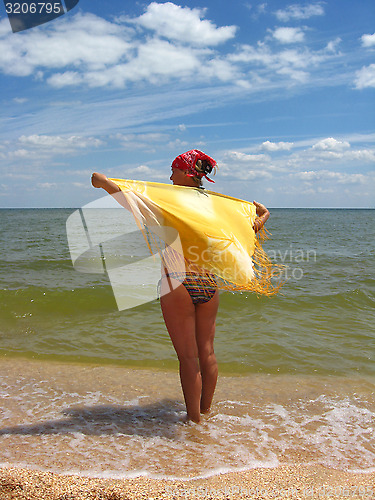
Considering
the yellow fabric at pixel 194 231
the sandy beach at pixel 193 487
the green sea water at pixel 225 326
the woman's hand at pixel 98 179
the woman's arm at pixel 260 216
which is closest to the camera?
the sandy beach at pixel 193 487

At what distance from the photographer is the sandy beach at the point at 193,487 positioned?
2.35m

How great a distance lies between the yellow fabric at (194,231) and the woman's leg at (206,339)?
0.75 ft

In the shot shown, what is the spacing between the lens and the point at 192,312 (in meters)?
3.17

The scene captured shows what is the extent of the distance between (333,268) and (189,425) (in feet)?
31.0

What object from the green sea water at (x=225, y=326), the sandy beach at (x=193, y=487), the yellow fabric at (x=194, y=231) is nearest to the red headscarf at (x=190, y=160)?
the yellow fabric at (x=194, y=231)

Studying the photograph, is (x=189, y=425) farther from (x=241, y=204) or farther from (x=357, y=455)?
(x=241, y=204)

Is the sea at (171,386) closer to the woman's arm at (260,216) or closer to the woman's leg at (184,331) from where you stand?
the woman's leg at (184,331)

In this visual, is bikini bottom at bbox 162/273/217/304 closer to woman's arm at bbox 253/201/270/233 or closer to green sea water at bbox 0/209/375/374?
woman's arm at bbox 253/201/270/233

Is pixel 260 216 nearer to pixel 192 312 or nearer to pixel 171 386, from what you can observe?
pixel 192 312

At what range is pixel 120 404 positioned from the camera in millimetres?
3879

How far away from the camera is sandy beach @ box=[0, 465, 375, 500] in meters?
2.35

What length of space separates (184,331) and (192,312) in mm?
156

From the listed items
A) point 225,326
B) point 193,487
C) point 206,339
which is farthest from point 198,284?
point 225,326

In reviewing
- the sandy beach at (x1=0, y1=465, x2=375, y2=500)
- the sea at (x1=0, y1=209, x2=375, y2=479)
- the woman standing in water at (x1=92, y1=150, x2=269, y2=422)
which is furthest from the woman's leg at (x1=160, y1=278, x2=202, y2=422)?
the sandy beach at (x1=0, y1=465, x2=375, y2=500)
